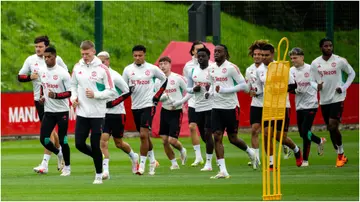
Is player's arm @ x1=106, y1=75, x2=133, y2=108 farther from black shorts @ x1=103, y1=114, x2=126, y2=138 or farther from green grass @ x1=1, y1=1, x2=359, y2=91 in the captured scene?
green grass @ x1=1, y1=1, x2=359, y2=91

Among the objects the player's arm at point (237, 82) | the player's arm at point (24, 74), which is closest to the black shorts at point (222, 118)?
the player's arm at point (237, 82)

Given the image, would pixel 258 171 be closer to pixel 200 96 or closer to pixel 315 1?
pixel 200 96

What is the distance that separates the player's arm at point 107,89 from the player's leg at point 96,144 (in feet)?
1.42

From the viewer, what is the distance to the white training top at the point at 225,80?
21109 mm

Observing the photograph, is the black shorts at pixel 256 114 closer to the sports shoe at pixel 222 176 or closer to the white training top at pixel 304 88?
the white training top at pixel 304 88

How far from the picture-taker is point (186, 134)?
3550 cm

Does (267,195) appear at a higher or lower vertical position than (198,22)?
lower

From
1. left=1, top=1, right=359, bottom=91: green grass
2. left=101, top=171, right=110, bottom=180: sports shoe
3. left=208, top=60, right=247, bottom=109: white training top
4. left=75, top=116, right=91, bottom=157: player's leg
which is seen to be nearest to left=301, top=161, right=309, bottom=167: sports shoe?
left=208, top=60, right=247, bottom=109: white training top

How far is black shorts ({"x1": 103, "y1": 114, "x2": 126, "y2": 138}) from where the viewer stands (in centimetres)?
2222

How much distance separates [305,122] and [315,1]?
2304 centimetres

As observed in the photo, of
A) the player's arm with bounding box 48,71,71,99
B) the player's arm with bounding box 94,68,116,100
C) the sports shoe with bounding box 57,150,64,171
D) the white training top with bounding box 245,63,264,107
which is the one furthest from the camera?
the white training top with bounding box 245,63,264,107

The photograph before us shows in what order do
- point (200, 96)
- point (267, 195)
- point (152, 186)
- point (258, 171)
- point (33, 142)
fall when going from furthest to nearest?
1. point (33, 142)
2. point (200, 96)
3. point (258, 171)
4. point (152, 186)
5. point (267, 195)

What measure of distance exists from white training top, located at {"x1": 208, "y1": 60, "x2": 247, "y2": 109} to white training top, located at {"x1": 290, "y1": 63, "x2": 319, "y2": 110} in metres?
3.49

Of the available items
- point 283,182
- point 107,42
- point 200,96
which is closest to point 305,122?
point 200,96
